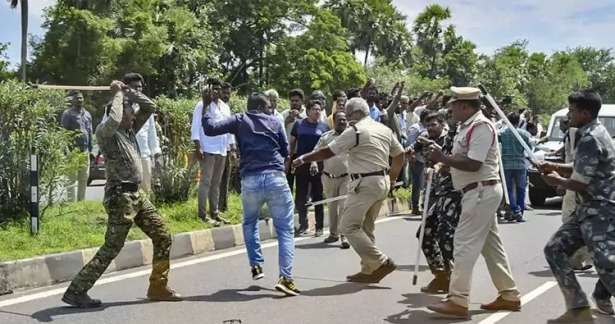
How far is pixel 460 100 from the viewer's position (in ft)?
20.8

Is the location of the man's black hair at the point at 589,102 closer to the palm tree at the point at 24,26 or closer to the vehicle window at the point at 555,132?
the vehicle window at the point at 555,132

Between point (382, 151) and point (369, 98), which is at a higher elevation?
point (369, 98)

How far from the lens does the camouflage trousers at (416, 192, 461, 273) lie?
7.03 meters

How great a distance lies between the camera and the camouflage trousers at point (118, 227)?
6.59 metres

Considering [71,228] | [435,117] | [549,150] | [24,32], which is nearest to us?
[435,117]

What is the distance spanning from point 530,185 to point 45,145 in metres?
9.67

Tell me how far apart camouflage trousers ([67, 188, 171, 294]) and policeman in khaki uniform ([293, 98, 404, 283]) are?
162 cm

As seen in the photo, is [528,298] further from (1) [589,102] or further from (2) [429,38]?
(2) [429,38]

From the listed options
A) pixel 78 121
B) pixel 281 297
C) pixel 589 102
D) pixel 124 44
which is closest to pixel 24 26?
pixel 124 44

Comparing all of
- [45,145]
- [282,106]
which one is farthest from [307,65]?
[45,145]

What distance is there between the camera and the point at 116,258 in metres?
8.36

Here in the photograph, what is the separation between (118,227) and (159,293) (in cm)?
71

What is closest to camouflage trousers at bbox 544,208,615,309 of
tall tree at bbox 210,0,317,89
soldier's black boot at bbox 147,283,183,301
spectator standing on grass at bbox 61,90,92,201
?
soldier's black boot at bbox 147,283,183,301

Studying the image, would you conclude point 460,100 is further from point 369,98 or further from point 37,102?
point 369,98
